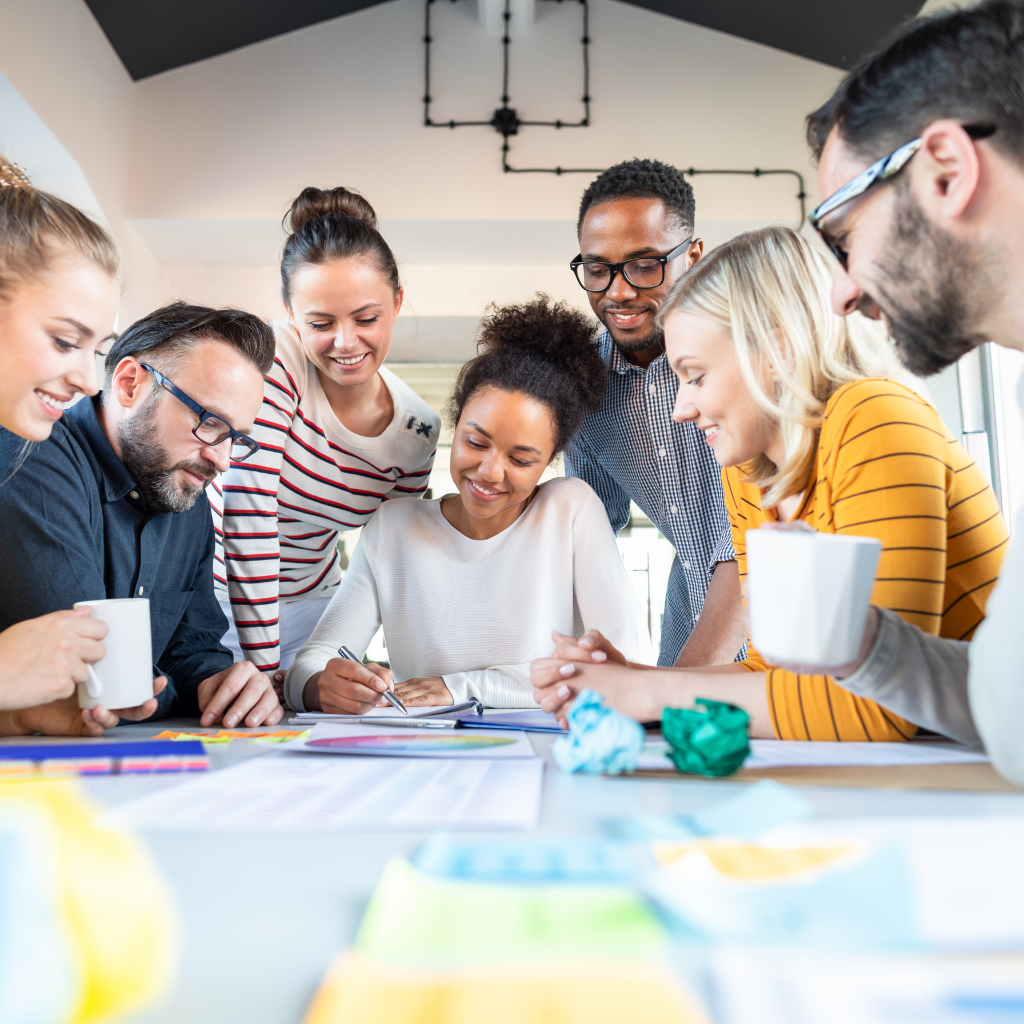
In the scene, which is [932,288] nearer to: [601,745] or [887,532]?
[887,532]

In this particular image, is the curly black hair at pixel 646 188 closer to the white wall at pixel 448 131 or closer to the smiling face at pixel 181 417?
the smiling face at pixel 181 417

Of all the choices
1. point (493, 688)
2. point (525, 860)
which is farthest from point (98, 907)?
point (493, 688)

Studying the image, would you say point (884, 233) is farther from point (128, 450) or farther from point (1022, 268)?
point (128, 450)

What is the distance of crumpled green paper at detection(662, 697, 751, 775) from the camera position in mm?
678

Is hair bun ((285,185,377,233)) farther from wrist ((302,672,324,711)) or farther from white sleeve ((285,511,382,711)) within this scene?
wrist ((302,672,324,711))

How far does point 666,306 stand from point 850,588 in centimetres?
71

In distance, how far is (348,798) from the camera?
61cm

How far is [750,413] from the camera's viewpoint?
1180 millimetres

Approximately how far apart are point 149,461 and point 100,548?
149 millimetres

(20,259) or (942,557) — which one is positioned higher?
(20,259)

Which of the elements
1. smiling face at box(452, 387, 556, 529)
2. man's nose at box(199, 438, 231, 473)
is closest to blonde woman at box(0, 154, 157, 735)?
man's nose at box(199, 438, 231, 473)

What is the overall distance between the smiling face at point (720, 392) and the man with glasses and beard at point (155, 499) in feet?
2.37

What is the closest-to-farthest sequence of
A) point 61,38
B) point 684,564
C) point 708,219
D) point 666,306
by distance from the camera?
point 666,306 → point 684,564 → point 61,38 → point 708,219

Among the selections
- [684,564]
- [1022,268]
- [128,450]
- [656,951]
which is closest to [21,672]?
[128,450]
